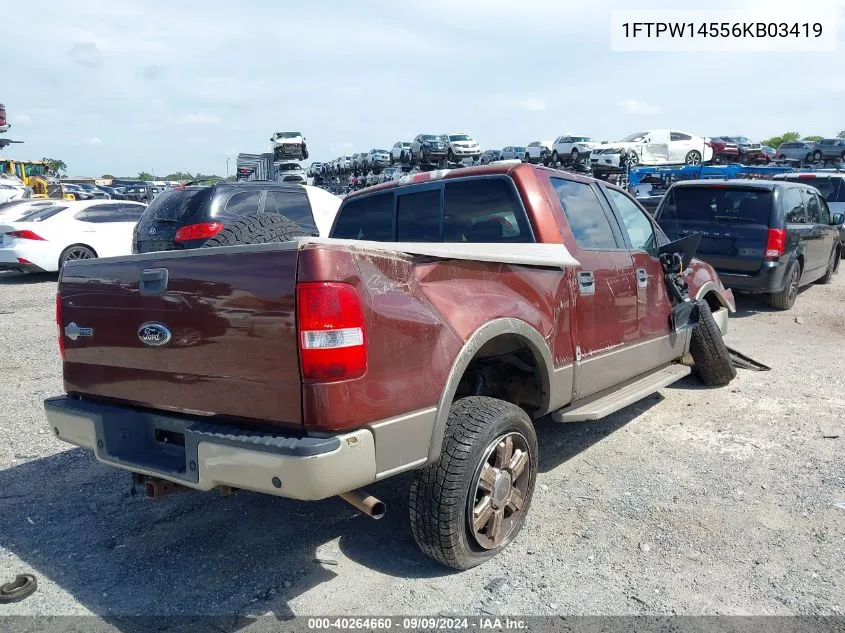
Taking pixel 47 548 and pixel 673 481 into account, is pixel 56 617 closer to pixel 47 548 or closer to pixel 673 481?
pixel 47 548

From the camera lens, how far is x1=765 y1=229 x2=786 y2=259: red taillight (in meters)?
8.71

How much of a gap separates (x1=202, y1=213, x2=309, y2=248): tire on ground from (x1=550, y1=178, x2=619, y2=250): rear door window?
1630mm

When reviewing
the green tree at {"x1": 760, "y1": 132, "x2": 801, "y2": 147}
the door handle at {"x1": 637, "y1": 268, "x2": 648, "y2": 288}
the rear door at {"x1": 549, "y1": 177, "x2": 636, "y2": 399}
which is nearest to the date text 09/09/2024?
the rear door at {"x1": 549, "y1": 177, "x2": 636, "y2": 399}

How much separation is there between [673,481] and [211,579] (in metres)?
2.72

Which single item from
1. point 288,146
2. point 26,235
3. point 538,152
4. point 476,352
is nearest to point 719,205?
point 476,352

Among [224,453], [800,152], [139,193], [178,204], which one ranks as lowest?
[224,453]

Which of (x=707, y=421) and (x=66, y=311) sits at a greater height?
(x=66, y=311)

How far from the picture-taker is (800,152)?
108 feet

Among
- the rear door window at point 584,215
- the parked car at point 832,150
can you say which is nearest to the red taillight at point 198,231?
the rear door window at point 584,215

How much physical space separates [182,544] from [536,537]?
1.82 meters

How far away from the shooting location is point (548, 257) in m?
3.57

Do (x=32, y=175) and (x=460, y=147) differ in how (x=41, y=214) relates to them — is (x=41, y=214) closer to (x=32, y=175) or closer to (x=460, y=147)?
(x=460, y=147)

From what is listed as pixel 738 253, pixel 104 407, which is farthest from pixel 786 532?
pixel 738 253

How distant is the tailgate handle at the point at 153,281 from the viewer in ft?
9.20
